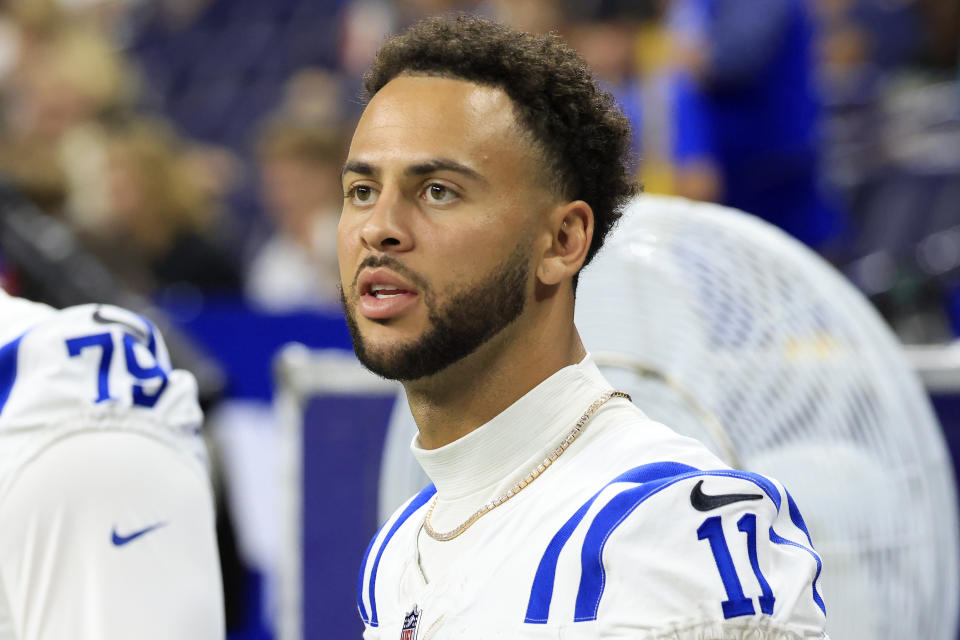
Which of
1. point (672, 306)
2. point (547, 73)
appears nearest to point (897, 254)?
point (672, 306)

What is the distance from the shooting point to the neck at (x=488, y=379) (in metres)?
1.43

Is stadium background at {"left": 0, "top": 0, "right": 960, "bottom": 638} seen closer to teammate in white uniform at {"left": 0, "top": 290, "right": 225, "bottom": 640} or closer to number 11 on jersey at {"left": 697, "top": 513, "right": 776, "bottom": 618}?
teammate in white uniform at {"left": 0, "top": 290, "right": 225, "bottom": 640}

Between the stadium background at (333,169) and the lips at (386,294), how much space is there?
0.51 m

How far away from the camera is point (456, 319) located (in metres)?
1.39

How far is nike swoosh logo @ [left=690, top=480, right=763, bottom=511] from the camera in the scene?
1243 mm

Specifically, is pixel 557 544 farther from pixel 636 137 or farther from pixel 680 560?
pixel 636 137

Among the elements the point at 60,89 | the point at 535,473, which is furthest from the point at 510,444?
the point at 60,89

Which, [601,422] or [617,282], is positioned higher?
[617,282]

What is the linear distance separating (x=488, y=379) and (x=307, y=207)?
3.82 metres

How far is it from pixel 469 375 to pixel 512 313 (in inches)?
3.2

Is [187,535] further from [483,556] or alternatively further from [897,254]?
[897,254]

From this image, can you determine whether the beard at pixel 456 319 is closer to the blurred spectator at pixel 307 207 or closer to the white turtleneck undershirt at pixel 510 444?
the white turtleneck undershirt at pixel 510 444

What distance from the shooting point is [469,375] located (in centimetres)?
144

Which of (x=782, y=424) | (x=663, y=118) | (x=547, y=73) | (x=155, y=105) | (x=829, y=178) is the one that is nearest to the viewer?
(x=547, y=73)
